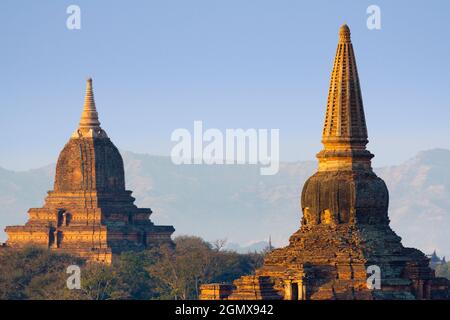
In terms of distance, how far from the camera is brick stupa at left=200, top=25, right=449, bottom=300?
89.1 meters

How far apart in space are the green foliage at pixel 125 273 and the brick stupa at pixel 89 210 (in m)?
A: 3.60

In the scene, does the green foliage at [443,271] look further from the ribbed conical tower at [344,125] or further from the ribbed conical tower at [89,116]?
the ribbed conical tower at [344,125]

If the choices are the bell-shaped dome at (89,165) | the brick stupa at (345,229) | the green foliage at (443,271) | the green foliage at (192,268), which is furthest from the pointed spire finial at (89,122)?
the brick stupa at (345,229)

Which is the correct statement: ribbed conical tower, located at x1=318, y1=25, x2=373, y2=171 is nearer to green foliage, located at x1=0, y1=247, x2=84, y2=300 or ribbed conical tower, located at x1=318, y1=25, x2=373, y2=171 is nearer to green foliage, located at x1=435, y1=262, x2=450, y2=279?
green foliage, located at x1=0, y1=247, x2=84, y2=300

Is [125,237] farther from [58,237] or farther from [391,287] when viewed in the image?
[391,287]

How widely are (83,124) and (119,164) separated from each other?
332cm

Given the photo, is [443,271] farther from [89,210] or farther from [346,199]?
[346,199]

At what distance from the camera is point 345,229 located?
91375 mm

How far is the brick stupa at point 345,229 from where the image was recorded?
89125 millimetres

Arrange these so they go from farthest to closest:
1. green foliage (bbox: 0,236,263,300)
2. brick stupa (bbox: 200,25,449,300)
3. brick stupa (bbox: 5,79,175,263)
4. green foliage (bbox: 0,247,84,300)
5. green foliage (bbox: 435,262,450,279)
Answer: green foliage (bbox: 435,262,450,279), brick stupa (bbox: 5,79,175,263), green foliage (bbox: 0,247,84,300), green foliage (bbox: 0,236,263,300), brick stupa (bbox: 200,25,449,300)

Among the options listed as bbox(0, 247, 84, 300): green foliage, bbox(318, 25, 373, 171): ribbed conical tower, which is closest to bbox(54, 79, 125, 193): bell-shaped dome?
bbox(0, 247, 84, 300): green foliage

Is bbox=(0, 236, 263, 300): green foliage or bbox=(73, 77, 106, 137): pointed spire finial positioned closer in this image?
bbox=(0, 236, 263, 300): green foliage

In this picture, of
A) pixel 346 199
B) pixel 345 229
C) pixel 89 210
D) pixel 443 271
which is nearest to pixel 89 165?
pixel 89 210
